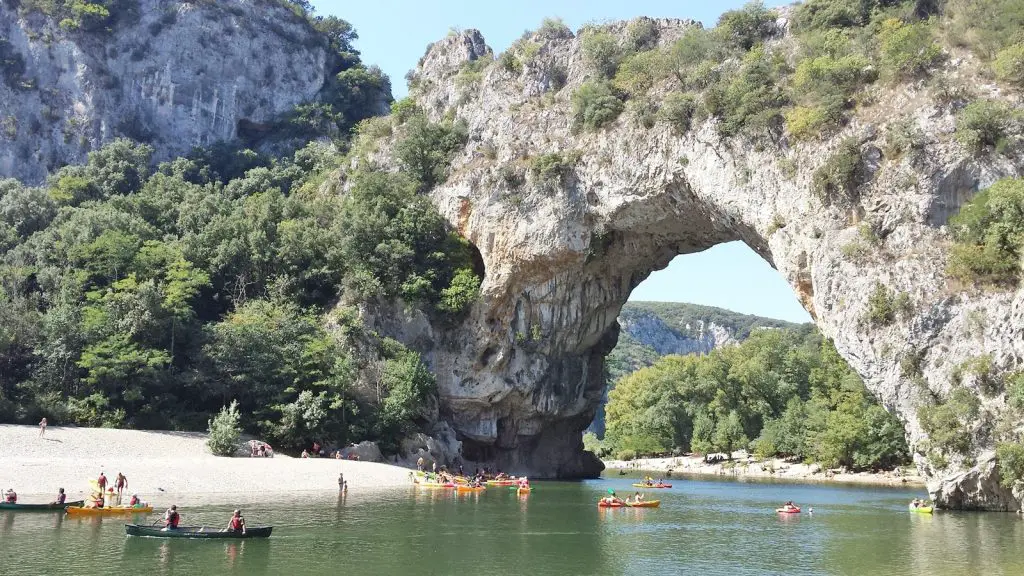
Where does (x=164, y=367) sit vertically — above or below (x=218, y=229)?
below

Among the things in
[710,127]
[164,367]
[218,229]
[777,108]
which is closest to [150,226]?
[218,229]

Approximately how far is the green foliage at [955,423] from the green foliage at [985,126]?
1008 centimetres

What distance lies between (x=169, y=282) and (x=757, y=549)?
35.5m

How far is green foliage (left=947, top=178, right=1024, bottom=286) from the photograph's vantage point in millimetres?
28859

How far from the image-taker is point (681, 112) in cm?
4097

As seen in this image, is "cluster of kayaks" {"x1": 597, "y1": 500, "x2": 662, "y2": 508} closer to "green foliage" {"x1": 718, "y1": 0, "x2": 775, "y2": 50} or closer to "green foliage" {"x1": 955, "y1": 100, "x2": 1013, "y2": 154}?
"green foliage" {"x1": 955, "y1": 100, "x2": 1013, "y2": 154}

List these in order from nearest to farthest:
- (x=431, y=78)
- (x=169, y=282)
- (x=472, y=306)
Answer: (x=169, y=282) < (x=472, y=306) < (x=431, y=78)

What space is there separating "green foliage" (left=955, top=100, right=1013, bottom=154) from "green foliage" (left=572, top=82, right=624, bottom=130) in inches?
717

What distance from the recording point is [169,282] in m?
45.1

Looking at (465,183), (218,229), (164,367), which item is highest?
(465,183)

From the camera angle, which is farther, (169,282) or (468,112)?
(468,112)

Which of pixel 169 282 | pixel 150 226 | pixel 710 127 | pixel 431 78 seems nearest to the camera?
pixel 710 127

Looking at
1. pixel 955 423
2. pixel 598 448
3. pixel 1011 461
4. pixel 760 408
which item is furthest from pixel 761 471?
pixel 1011 461

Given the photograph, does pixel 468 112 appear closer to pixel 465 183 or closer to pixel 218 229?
pixel 465 183
